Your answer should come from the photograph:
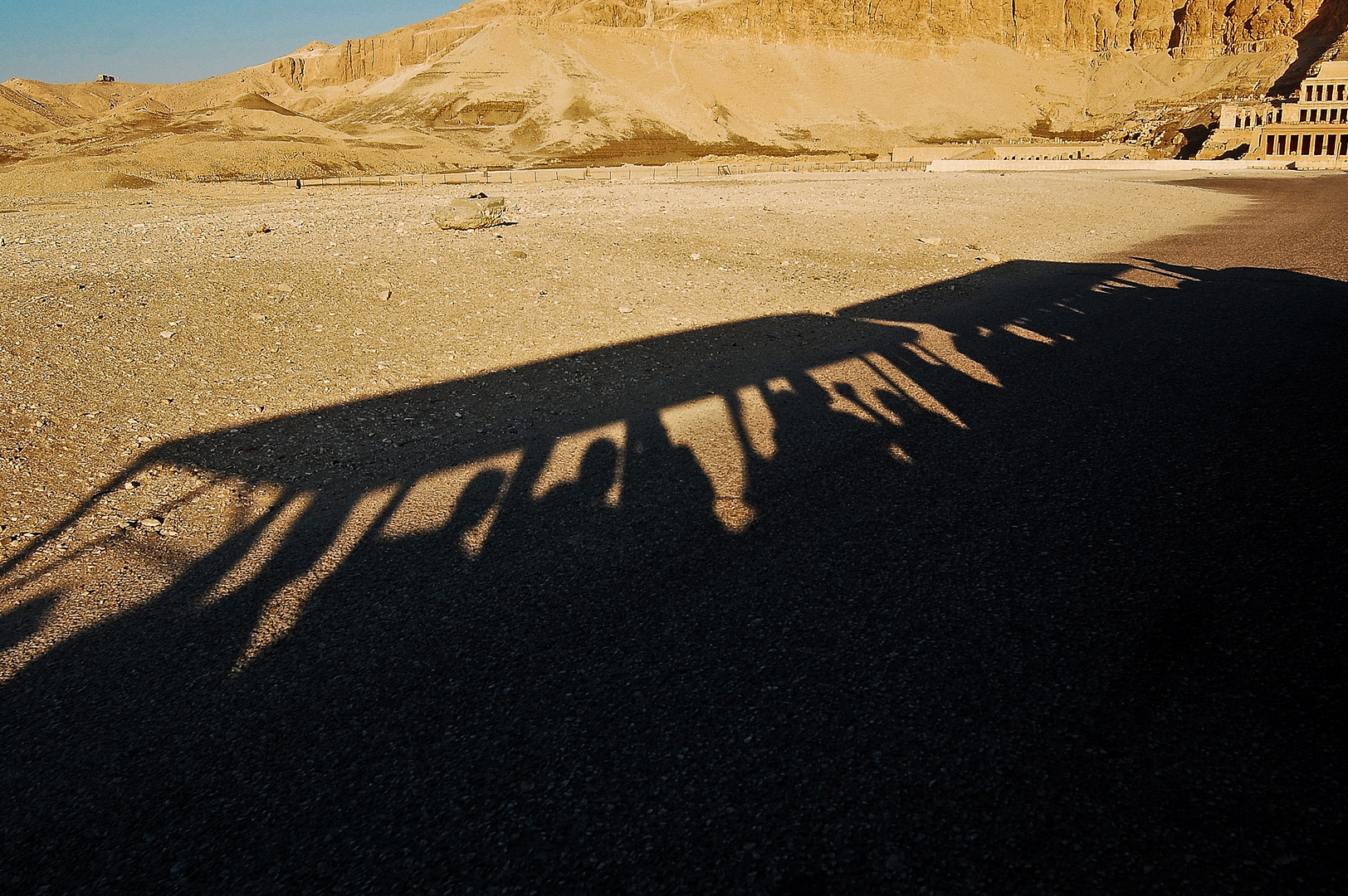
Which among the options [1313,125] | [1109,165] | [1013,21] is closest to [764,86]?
[1013,21]

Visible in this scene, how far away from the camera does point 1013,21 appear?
132 m

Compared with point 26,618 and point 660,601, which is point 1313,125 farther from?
point 26,618

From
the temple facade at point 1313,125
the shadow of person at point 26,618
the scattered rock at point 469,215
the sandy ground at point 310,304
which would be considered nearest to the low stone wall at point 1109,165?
the temple facade at point 1313,125

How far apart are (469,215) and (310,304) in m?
6.99

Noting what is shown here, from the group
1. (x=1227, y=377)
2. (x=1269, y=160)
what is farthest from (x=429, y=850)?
(x=1269, y=160)

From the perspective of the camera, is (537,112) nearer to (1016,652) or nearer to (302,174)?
(302,174)

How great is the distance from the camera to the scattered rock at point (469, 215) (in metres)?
17.1

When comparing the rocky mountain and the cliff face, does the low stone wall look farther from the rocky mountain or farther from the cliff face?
the cliff face

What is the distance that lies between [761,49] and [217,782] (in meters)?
125

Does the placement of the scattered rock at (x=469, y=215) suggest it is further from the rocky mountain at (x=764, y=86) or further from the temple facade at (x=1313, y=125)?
the temple facade at (x=1313, y=125)

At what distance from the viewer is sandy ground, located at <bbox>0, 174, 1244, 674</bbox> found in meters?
6.43

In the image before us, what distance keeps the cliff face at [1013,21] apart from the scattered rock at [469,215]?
110576mm

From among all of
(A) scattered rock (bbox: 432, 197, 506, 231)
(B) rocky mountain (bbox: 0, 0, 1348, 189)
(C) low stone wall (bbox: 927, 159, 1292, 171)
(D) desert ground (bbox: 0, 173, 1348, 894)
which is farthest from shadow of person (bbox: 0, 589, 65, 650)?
(C) low stone wall (bbox: 927, 159, 1292, 171)

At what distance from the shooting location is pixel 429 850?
118 inches
